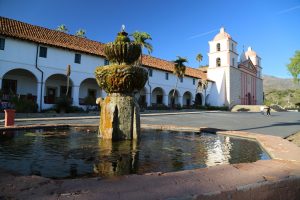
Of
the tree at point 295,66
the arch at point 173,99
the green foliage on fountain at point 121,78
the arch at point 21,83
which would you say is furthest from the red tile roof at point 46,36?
the tree at point 295,66

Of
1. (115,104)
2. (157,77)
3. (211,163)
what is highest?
(157,77)

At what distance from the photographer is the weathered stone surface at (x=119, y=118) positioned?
5629 millimetres

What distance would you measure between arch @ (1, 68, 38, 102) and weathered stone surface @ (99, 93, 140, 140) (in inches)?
742

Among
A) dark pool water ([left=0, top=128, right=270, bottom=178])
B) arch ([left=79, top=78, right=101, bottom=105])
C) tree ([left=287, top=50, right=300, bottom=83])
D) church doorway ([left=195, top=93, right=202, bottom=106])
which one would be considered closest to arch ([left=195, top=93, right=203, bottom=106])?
church doorway ([left=195, top=93, right=202, bottom=106])

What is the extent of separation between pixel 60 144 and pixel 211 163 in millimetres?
2896

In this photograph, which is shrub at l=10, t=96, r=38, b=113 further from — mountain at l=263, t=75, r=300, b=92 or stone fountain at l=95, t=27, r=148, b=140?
mountain at l=263, t=75, r=300, b=92

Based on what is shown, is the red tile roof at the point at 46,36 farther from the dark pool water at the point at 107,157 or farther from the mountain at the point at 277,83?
the mountain at the point at 277,83

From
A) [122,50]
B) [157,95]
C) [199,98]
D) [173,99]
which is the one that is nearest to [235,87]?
[199,98]

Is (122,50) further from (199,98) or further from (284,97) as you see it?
(284,97)

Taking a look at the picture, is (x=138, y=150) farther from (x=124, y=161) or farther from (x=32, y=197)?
(x=32, y=197)

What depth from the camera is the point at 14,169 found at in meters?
3.04

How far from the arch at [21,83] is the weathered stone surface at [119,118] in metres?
18.9

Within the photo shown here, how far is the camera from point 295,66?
42.9m

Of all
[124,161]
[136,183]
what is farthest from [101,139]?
[136,183]
